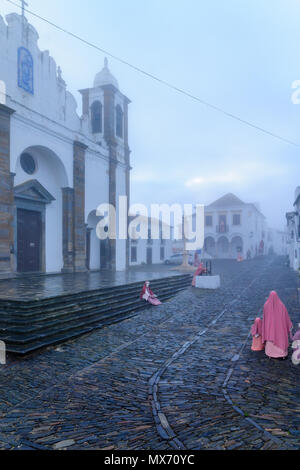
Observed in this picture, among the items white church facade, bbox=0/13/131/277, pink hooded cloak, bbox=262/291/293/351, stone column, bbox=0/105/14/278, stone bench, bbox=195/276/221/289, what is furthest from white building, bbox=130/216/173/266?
pink hooded cloak, bbox=262/291/293/351

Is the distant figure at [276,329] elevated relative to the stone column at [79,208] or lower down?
lower down

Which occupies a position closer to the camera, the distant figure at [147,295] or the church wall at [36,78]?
the distant figure at [147,295]

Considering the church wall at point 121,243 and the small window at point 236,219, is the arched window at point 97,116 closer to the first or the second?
the church wall at point 121,243

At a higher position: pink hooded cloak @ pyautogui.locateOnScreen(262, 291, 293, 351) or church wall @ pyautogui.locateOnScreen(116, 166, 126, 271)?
church wall @ pyautogui.locateOnScreen(116, 166, 126, 271)

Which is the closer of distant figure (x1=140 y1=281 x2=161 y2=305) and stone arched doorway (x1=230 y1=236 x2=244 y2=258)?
distant figure (x1=140 y1=281 x2=161 y2=305)

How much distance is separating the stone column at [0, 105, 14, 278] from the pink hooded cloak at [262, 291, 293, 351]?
32.7ft

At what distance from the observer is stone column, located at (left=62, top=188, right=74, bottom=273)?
17266mm

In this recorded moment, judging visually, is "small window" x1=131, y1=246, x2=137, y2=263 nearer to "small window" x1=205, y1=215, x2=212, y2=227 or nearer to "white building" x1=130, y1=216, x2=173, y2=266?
"white building" x1=130, y1=216, x2=173, y2=266

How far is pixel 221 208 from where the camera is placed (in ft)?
175

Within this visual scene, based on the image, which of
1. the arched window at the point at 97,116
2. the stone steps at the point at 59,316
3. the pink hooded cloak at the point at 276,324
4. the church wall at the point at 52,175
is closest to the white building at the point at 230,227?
the arched window at the point at 97,116

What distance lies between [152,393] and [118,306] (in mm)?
5858

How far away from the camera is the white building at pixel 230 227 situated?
51812 mm

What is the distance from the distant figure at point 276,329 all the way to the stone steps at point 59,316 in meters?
4.15
